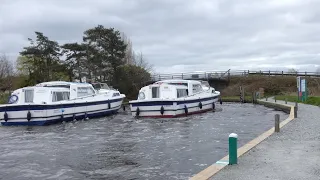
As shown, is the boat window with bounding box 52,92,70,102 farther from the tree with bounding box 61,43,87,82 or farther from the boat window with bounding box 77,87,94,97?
the tree with bounding box 61,43,87,82

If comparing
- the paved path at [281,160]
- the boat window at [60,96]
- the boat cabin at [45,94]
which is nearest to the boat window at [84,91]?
the boat cabin at [45,94]

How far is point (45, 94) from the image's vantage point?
2702 centimetres

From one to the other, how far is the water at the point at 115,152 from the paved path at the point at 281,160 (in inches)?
62.8

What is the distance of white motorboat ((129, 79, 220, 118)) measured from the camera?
28.2m

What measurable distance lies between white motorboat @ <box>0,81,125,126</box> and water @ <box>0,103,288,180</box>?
4258 millimetres

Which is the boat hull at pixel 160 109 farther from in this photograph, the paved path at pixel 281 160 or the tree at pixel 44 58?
the tree at pixel 44 58

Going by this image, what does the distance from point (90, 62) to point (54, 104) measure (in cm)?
2865

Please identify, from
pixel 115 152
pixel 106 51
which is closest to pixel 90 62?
pixel 106 51

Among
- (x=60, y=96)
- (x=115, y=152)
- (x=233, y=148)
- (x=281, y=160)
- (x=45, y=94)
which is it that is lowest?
(x=115, y=152)

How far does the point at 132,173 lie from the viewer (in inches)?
412

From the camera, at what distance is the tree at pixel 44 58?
183 feet

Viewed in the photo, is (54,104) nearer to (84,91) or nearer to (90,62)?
(84,91)

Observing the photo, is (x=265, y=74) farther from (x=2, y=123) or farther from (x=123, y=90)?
(x=2, y=123)

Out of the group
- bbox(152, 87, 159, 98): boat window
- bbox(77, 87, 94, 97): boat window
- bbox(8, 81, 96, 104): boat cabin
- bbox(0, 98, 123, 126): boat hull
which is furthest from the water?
bbox(152, 87, 159, 98): boat window
